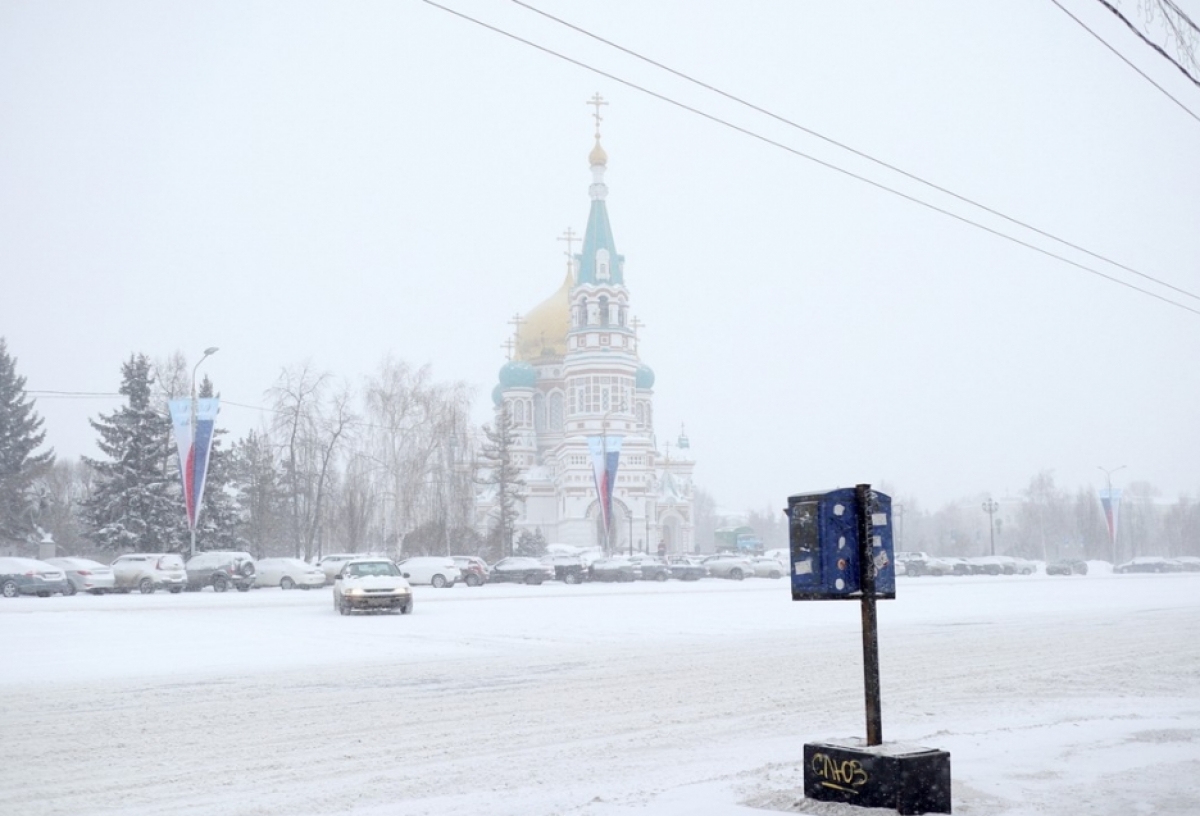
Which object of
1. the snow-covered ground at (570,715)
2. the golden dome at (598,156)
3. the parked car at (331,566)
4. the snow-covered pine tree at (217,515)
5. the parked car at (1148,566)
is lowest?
the snow-covered ground at (570,715)

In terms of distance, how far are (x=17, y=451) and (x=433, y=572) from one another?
125 feet

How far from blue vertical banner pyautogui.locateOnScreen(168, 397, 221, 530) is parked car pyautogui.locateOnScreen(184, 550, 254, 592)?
3.31 m

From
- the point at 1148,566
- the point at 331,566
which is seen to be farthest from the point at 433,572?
the point at 1148,566

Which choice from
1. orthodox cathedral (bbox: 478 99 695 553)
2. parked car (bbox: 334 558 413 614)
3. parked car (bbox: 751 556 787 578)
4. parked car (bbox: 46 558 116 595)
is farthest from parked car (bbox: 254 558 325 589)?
orthodox cathedral (bbox: 478 99 695 553)

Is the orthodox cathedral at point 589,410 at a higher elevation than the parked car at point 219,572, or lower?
higher

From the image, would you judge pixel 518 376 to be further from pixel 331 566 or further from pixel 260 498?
pixel 331 566

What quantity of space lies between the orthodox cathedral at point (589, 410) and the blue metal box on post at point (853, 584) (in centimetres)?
8084

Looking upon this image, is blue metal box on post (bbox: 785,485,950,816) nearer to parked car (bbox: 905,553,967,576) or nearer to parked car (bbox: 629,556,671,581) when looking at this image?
parked car (bbox: 629,556,671,581)

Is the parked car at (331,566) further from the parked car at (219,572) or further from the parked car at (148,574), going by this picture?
the parked car at (148,574)

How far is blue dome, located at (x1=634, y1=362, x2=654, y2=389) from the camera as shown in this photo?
10575 centimetres

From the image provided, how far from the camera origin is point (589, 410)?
9619 centimetres

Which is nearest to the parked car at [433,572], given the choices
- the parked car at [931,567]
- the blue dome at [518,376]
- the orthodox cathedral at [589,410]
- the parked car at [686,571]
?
the parked car at [686,571]

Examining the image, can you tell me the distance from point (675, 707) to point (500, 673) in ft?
12.8

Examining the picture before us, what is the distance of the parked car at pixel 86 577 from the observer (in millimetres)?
45344
